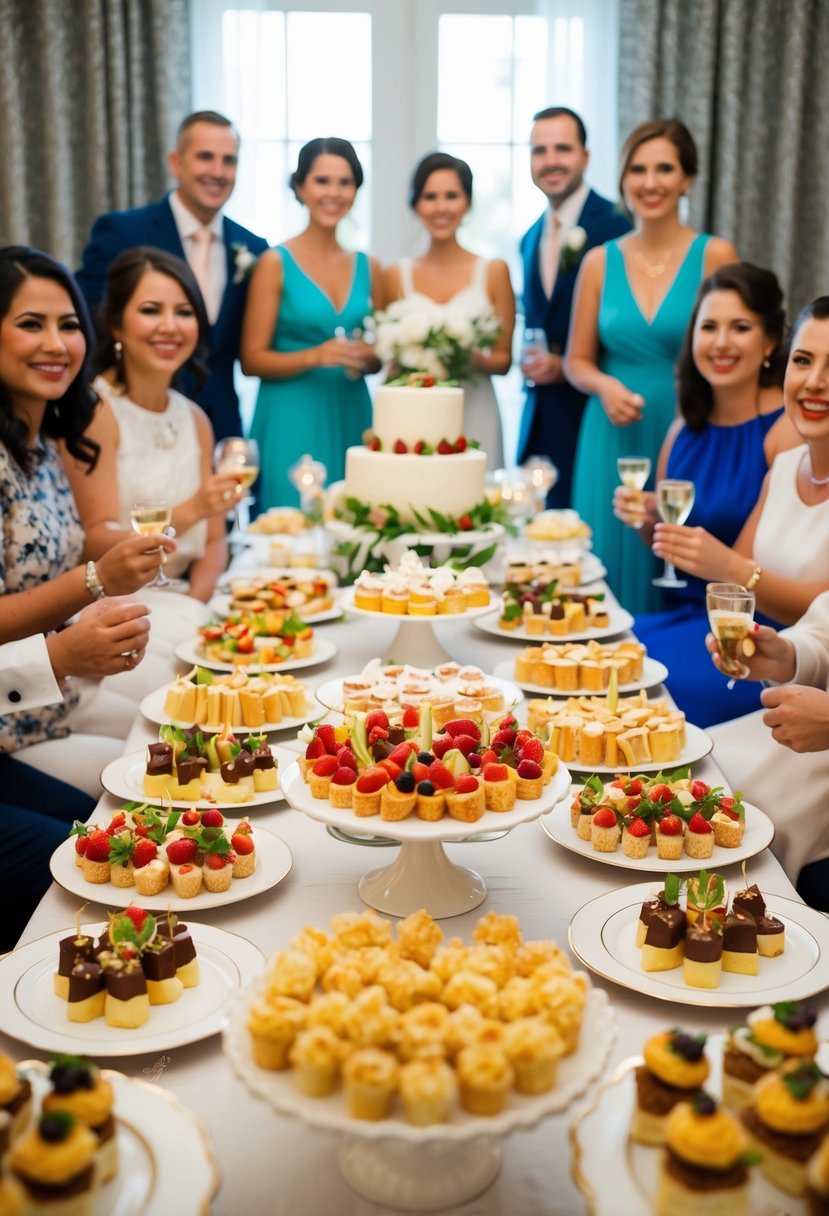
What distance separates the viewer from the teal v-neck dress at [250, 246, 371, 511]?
5305 millimetres

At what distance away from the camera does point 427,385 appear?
335cm

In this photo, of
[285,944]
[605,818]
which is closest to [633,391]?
[605,818]

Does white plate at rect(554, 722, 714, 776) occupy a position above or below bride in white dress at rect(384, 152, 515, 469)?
below

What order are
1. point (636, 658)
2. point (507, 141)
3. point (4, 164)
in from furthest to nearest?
point (507, 141), point (4, 164), point (636, 658)

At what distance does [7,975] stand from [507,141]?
19.7ft

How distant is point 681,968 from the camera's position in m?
1.46

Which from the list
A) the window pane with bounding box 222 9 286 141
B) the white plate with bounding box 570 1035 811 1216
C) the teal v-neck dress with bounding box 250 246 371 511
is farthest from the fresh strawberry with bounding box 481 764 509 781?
the window pane with bounding box 222 9 286 141

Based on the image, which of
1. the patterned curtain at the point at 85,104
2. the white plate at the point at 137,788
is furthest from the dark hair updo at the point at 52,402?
the patterned curtain at the point at 85,104

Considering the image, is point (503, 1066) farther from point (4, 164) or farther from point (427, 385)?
point (4, 164)

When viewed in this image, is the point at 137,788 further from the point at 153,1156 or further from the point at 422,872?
the point at 153,1156

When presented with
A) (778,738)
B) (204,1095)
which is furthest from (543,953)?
(778,738)

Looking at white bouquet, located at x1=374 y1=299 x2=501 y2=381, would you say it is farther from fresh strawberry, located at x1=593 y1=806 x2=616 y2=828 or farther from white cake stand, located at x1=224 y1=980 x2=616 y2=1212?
white cake stand, located at x1=224 y1=980 x2=616 y2=1212

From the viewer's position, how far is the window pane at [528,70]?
251 inches

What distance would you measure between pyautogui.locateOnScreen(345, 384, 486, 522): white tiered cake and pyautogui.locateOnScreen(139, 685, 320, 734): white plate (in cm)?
88
